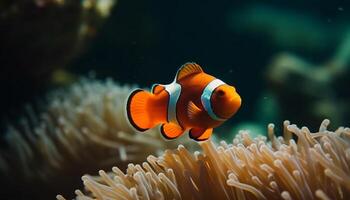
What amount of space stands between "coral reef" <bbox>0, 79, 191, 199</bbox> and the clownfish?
1.22 meters

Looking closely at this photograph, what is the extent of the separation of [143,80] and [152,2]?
1.53 m

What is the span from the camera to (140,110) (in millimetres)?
2031

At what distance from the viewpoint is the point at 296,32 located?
7.58 metres

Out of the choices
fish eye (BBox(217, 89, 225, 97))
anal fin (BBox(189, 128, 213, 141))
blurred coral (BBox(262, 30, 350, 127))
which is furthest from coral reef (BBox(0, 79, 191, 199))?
blurred coral (BBox(262, 30, 350, 127))

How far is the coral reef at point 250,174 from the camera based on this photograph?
5.69 ft

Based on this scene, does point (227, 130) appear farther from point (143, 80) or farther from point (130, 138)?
point (130, 138)

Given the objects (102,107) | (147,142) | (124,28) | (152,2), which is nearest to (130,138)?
(147,142)

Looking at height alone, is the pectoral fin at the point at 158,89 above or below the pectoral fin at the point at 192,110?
above

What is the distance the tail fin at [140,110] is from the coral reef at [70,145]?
3.94ft

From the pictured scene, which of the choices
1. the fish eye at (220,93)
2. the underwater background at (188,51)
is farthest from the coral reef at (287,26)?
the fish eye at (220,93)

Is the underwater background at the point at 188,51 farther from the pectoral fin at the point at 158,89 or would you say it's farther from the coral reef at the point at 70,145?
the pectoral fin at the point at 158,89

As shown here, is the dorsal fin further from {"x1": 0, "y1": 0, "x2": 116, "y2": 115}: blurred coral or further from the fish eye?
{"x1": 0, "y1": 0, "x2": 116, "y2": 115}: blurred coral

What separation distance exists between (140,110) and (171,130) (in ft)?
0.55

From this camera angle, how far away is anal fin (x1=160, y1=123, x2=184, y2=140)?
6.48 ft
